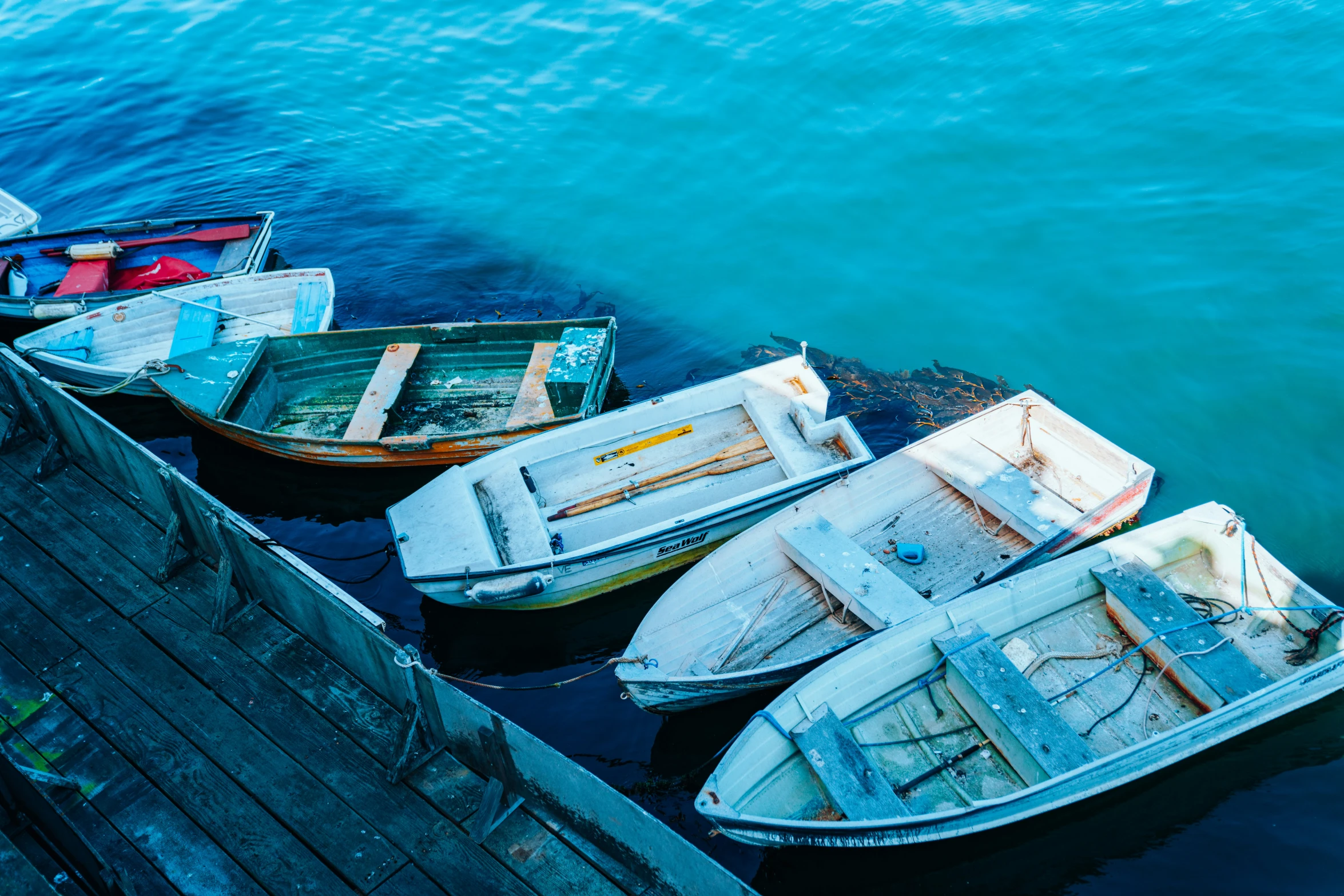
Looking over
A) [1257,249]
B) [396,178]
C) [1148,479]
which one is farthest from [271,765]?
[1257,249]

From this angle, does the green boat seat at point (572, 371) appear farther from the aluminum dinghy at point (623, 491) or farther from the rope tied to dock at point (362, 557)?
the rope tied to dock at point (362, 557)

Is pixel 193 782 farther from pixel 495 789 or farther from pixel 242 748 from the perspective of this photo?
pixel 495 789

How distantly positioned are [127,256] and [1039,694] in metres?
18.6

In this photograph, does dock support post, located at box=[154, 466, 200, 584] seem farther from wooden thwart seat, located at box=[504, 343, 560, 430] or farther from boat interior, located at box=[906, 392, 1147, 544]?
boat interior, located at box=[906, 392, 1147, 544]

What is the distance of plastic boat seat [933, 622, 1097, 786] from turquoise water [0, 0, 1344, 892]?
134 cm

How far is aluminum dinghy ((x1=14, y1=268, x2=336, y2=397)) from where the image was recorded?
1487cm

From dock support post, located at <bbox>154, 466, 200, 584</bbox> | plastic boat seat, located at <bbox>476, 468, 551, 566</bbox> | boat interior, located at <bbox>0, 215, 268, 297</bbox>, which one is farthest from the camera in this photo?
boat interior, located at <bbox>0, 215, 268, 297</bbox>

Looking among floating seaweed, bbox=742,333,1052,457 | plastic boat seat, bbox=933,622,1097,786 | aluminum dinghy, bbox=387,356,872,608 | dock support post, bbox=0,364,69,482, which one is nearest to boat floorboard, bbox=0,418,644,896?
dock support post, bbox=0,364,69,482

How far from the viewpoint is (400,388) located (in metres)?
14.1

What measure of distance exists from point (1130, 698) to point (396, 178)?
20136mm

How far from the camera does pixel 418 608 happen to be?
12.4 metres

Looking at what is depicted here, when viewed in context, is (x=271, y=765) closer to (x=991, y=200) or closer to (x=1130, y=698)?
(x=1130, y=698)

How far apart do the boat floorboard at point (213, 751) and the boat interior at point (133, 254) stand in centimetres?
949

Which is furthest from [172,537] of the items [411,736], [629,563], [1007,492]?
[1007,492]
